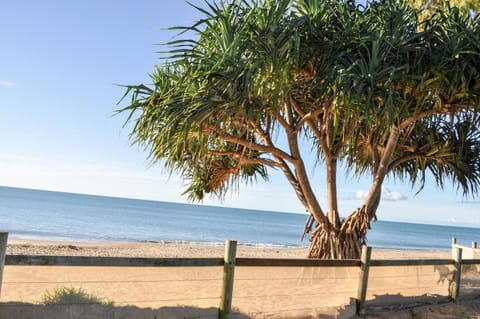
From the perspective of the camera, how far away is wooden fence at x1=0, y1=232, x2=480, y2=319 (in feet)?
11.8

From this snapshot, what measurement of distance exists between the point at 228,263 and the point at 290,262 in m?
0.84

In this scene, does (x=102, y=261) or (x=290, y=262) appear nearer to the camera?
(x=102, y=261)

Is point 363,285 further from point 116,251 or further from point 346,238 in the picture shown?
point 116,251

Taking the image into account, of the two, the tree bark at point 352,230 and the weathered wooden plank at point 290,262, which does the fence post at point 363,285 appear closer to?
the weathered wooden plank at point 290,262

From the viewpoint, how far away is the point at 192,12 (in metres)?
6.44

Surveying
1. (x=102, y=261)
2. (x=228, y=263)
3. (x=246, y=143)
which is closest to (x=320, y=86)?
(x=246, y=143)

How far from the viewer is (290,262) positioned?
5086mm

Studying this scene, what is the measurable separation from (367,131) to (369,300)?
2759 mm

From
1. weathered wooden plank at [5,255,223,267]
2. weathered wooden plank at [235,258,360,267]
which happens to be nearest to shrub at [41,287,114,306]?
weathered wooden plank at [5,255,223,267]

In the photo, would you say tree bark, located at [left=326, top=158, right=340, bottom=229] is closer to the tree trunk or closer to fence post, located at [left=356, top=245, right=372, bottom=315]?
the tree trunk

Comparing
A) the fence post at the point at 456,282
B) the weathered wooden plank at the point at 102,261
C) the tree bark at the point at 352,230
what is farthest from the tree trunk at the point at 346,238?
the weathered wooden plank at the point at 102,261

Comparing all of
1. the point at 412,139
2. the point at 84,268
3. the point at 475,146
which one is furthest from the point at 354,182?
the point at 84,268

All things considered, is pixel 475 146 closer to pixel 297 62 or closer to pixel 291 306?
pixel 297 62

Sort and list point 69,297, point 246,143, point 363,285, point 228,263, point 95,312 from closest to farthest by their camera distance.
A: point 69,297 < point 95,312 < point 228,263 < point 363,285 < point 246,143
